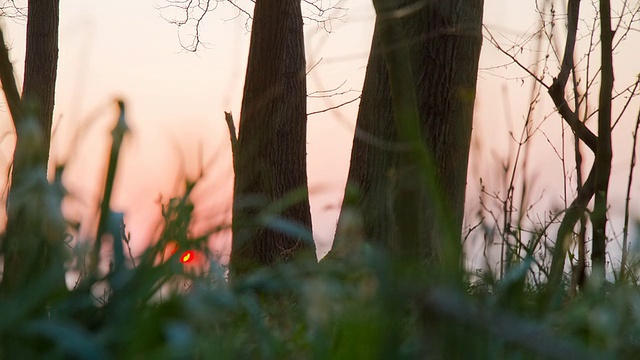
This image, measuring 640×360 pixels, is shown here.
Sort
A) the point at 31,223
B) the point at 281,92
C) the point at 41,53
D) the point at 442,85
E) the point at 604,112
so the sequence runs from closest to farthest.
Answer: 1. the point at 31,223
2. the point at 604,112
3. the point at 442,85
4. the point at 281,92
5. the point at 41,53

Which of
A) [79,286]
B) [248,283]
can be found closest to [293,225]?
[248,283]

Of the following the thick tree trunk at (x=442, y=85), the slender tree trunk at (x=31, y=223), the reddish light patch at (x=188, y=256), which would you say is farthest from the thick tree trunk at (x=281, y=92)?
the reddish light patch at (x=188, y=256)

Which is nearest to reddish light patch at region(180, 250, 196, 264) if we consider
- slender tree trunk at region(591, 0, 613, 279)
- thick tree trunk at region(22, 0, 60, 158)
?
slender tree trunk at region(591, 0, 613, 279)

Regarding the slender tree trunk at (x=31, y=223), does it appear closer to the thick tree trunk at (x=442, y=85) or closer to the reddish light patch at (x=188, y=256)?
the reddish light patch at (x=188, y=256)

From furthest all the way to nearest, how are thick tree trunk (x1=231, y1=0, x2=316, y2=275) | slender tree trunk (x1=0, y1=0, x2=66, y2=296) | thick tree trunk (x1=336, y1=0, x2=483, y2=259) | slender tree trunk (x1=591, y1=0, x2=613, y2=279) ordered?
thick tree trunk (x1=231, y1=0, x2=316, y2=275) → thick tree trunk (x1=336, y1=0, x2=483, y2=259) → slender tree trunk (x1=591, y1=0, x2=613, y2=279) → slender tree trunk (x1=0, y1=0, x2=66, y2=296)

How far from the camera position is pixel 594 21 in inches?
209

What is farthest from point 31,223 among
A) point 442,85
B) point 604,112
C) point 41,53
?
point 41,53

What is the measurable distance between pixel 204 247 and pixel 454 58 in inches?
172

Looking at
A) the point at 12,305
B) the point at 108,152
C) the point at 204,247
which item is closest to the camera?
the point at 12,305

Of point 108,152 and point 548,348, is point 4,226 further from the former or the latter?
point 548,348

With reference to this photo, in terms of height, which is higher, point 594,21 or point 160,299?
point 594,21

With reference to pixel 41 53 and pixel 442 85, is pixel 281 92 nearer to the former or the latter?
pixel 41 53

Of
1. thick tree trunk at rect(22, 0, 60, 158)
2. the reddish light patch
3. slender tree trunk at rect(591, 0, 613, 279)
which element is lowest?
the reddish light patch

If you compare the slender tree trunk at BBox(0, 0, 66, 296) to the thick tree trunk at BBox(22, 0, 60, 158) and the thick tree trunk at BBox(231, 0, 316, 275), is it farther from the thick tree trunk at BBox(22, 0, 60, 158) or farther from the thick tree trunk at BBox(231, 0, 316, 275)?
the thick tree trunk at BBox(22, 0, 60, 158)
